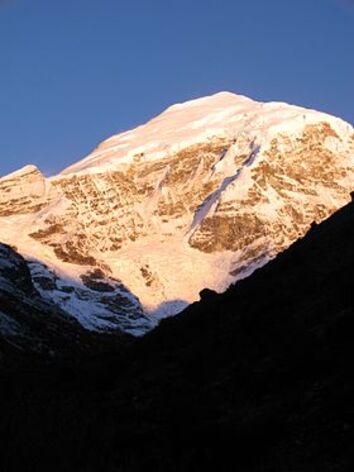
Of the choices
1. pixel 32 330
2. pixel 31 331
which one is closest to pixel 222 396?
pixel 31 331

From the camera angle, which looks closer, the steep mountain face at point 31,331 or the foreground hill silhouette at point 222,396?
the foreground hill silhouette at point 222,396

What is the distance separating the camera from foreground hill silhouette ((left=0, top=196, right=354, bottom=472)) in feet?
62.0

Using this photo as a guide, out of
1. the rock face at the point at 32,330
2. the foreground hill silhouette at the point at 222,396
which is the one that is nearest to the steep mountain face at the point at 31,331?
the rock face at the point at 32,330

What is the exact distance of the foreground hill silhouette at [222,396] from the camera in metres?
18.9

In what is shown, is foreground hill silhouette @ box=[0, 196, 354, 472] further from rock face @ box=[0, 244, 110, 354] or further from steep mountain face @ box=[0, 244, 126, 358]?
rock face @ box=[0, 244, 110, 354]

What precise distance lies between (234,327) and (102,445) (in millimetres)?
11432

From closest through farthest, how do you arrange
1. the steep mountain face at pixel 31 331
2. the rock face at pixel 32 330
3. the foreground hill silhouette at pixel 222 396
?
the foreground hill silhouette at pixel 222 396 < the steep mountain face at pixel 31 331 < the rock face at pixel 32 330

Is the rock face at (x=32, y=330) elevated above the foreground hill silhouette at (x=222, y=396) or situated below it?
above

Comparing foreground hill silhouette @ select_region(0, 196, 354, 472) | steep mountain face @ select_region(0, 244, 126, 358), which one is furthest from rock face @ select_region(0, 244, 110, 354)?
foreground hill silhouette @ select_region(0, 196, 354, 472)

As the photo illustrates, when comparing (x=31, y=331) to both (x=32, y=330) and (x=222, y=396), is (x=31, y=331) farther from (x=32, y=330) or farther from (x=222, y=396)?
(x=222, y=396)

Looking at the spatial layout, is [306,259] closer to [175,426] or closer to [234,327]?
[234,327]

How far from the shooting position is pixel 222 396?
24297mm

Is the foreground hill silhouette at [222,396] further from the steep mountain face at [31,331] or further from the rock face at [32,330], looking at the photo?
the rock face at [32,330]

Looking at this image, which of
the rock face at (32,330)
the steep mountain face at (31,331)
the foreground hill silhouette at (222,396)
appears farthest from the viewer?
the rock face at (32,330)
